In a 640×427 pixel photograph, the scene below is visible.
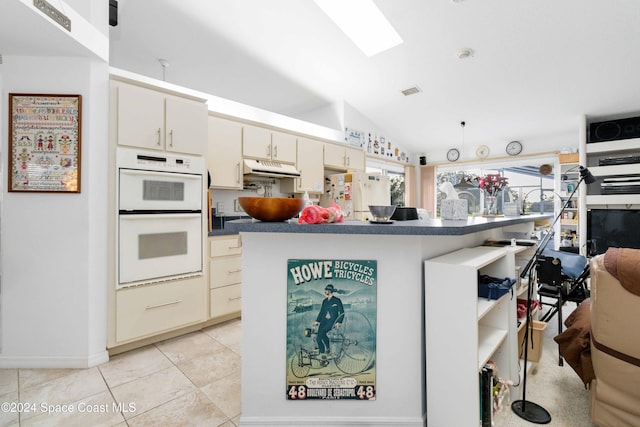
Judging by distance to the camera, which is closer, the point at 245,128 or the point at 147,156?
the point at 147,156

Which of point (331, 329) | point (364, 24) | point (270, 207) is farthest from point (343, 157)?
point (331, 329)

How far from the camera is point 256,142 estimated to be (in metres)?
3.62

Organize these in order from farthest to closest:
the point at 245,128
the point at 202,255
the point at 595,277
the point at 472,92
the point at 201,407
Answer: the point at 472,92 → the point at 245,128 → the point at 202,255 → the point at 201,407 → the point at 595,277

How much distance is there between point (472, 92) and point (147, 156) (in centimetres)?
419

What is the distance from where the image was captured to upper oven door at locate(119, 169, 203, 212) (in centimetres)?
237

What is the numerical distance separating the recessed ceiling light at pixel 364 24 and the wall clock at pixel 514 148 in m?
3.34

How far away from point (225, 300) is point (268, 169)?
1.55 meters

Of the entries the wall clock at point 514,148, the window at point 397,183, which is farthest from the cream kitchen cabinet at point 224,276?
the wall clock at point 514,148

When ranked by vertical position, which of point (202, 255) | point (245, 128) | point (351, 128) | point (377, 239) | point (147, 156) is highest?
point (351, 128)

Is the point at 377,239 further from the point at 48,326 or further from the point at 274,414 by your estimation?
the point at 48,326

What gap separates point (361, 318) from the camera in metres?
1.52

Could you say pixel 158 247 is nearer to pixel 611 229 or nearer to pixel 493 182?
pixel 493 182

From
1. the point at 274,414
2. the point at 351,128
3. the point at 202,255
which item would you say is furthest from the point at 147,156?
the point at 351,128

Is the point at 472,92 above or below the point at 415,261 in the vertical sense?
above
